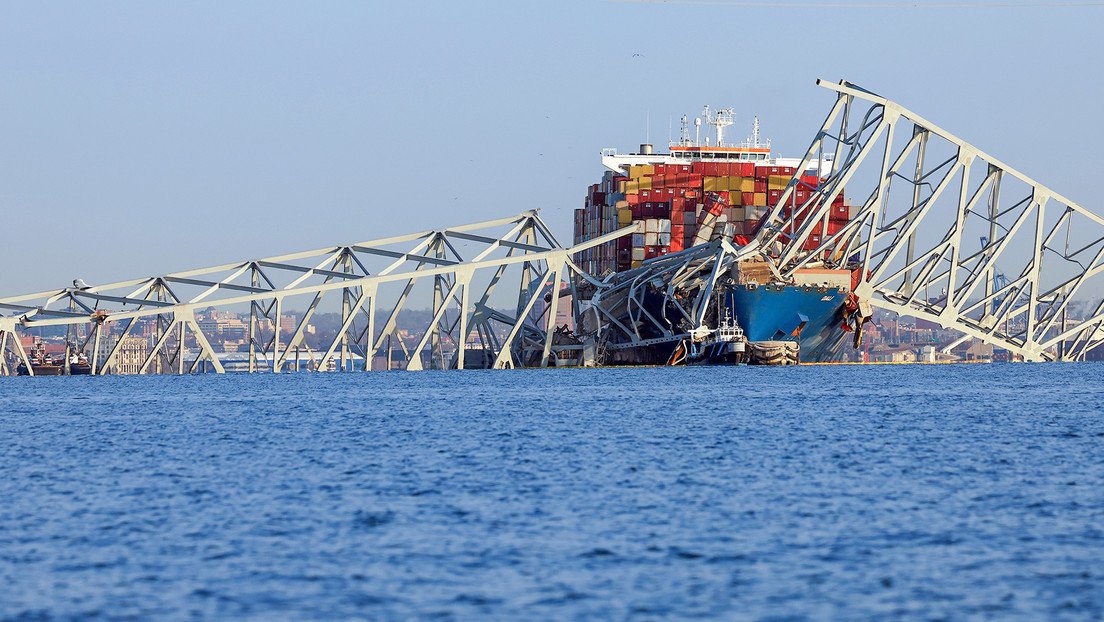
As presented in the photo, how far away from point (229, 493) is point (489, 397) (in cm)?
3735

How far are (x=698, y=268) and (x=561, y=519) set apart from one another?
71.1 meters

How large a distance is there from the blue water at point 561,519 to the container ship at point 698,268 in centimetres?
4520

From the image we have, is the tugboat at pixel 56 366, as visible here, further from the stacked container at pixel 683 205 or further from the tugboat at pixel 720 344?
the tugboat at pixel 720 344

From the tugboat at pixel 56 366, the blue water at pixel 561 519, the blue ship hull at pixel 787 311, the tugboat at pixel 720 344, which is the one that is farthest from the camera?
the tugboat at pixel 56 366

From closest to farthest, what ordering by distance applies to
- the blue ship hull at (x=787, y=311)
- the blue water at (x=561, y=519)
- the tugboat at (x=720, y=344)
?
1. the blue water at (x=561, y=519)
2. the blue ship hull at (x=787, y=311)
3. the tugboat at (x=720, y=344)

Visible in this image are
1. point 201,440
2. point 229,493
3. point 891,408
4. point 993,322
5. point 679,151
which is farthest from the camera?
point 679,151

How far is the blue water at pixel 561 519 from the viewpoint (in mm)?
15281

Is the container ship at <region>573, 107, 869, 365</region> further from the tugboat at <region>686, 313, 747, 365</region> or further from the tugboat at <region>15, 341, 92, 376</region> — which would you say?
the tugboat at <region>15, 341, 92, 376</region>

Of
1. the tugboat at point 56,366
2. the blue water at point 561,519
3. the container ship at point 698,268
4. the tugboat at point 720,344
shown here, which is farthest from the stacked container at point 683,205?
the blue water at point 561,519

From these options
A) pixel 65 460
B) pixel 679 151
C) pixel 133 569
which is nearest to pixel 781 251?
pixel 679 151

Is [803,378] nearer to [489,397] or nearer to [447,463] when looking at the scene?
[489,397]

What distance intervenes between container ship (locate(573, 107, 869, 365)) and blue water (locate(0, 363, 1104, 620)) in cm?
4520

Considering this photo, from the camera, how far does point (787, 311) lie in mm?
90062

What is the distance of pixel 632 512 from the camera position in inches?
870
